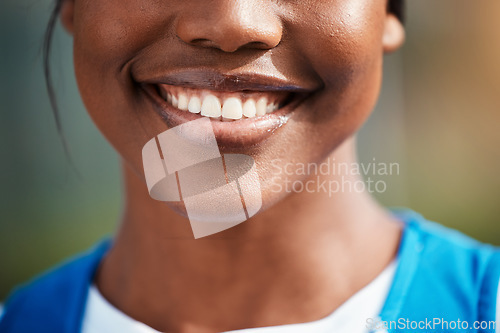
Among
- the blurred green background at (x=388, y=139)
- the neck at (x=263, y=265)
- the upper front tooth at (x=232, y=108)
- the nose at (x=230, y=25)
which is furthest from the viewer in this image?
the blurred green background at (x=388, y=139)

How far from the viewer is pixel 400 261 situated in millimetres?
982

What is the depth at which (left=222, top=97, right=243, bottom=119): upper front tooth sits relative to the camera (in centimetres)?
83

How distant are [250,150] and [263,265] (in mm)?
250

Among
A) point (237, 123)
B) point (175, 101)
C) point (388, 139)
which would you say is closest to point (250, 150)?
point (237, 123)

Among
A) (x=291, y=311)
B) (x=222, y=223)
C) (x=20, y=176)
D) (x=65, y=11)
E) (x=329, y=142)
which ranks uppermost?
(x=65, y=11)

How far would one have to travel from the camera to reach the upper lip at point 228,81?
2.57 feet

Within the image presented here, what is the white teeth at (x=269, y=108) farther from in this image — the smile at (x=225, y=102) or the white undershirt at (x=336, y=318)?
the white undershirt at (x=336, y=318)

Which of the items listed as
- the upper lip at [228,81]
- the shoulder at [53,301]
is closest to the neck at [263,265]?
the shoulder at [53,301]

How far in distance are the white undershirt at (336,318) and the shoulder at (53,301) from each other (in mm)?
54

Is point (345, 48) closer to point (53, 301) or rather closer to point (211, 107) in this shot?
point (211, 107)

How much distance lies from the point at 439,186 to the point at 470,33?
683 millimetres

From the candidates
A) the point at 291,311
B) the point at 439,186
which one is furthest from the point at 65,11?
the point at 439,186

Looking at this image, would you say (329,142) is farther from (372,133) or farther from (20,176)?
(20,176)

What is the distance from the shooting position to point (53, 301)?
3.65 feet
